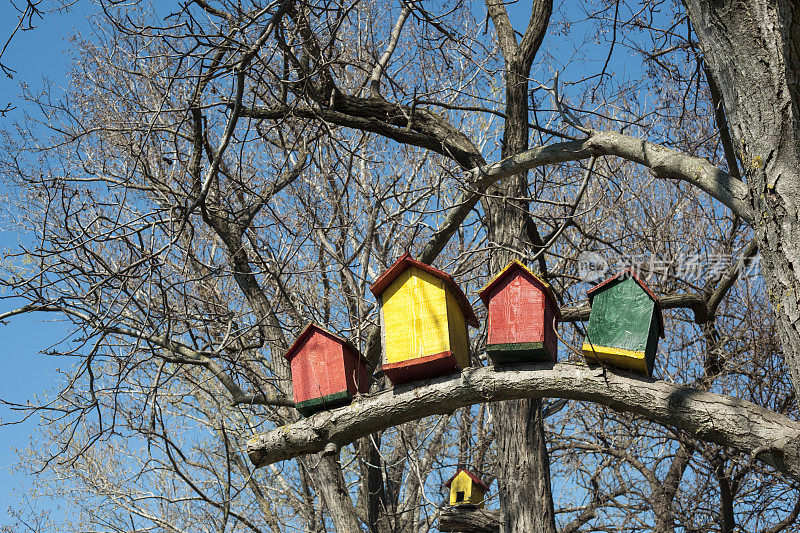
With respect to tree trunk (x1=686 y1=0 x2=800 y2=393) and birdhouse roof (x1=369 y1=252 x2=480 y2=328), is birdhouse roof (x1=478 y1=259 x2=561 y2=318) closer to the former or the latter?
birdhouse roof (x1=369 y1=252 x2=480 y2=328)

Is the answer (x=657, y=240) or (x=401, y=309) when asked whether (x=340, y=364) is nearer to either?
(x=401, y=309)

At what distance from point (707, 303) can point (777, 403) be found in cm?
139

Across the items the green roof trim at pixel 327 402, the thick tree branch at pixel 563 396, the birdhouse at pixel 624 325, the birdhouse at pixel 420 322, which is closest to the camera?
the thick tree branch at pixel 563 396

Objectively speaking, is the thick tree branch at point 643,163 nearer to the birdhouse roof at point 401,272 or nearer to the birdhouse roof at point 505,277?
the birdhouse roof at point 505,277

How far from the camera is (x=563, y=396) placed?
11.3ft

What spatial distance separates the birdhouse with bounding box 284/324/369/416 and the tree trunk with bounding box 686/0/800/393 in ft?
6.44

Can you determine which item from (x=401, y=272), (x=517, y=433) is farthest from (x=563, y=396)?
(x=517, y=433)

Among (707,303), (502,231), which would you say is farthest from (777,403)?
(502,231)

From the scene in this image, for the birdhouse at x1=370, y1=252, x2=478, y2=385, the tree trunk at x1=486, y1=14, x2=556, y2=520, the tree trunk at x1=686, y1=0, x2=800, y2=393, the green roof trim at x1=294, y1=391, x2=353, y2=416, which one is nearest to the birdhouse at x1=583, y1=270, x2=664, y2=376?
the tree trunk at x1=686, y1=0, x2=800, y2=393

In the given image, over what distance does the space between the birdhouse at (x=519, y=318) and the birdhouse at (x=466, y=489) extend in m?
3.45

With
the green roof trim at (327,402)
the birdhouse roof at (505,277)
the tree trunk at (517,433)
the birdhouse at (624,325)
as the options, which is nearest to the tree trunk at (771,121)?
the birdhouse at (624,325)

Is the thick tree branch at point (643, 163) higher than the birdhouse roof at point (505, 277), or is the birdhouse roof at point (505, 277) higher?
the thick tree branch at point (643, 163)

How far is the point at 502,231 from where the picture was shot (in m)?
5.73

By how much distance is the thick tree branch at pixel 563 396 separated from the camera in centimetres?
313
